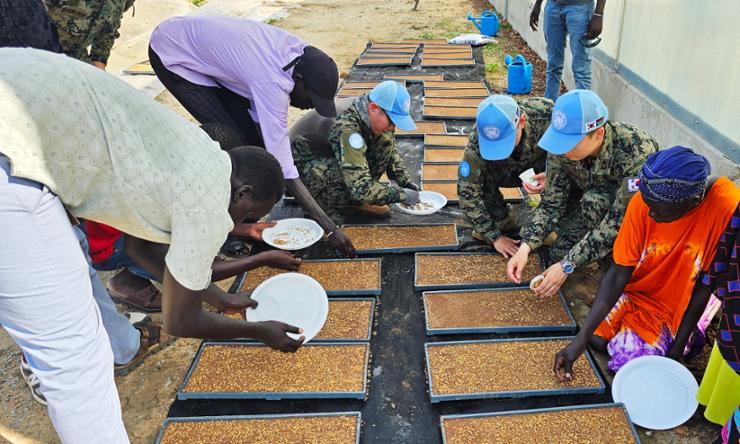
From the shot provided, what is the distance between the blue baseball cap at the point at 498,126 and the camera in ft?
8.48

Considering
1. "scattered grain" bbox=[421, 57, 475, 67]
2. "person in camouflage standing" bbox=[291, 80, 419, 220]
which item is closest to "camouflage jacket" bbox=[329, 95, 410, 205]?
"person in camouflage standing" bbox=[291, 80, 419, 220]

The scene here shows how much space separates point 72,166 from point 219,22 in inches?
78.9

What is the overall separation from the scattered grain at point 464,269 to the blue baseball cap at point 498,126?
0.68m

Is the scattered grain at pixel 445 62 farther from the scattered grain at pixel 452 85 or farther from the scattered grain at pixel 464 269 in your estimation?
the scattered grain at pixel 464 269

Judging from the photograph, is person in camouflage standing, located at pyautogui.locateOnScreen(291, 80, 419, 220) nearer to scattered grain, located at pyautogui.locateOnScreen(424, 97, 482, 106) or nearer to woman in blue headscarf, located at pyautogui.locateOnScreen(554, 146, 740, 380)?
woman in blue headscarf, located at pyautogui.locateOnScreen(554, 146, 740, 380)

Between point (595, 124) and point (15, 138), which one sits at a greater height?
point (15, 138)

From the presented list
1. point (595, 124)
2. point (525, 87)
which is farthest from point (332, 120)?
point (525, 87)

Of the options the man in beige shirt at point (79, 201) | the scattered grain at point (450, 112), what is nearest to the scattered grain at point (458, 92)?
the scattered grain at point (450, 112)

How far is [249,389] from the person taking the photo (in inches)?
87.9

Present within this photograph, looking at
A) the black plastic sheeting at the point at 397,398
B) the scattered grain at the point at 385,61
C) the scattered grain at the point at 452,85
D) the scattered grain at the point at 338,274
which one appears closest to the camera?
the black plastic sheeting at the point at 397,398

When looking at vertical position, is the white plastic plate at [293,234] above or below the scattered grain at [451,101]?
above

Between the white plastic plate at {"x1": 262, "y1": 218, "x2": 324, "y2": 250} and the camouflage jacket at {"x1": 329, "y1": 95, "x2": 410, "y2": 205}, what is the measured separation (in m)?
0.35

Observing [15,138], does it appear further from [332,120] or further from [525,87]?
[525,87]

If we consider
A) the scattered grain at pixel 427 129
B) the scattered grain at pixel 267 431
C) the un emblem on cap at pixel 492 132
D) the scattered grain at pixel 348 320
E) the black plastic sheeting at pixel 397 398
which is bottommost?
the black plastic sheeting at pixel 397 398
